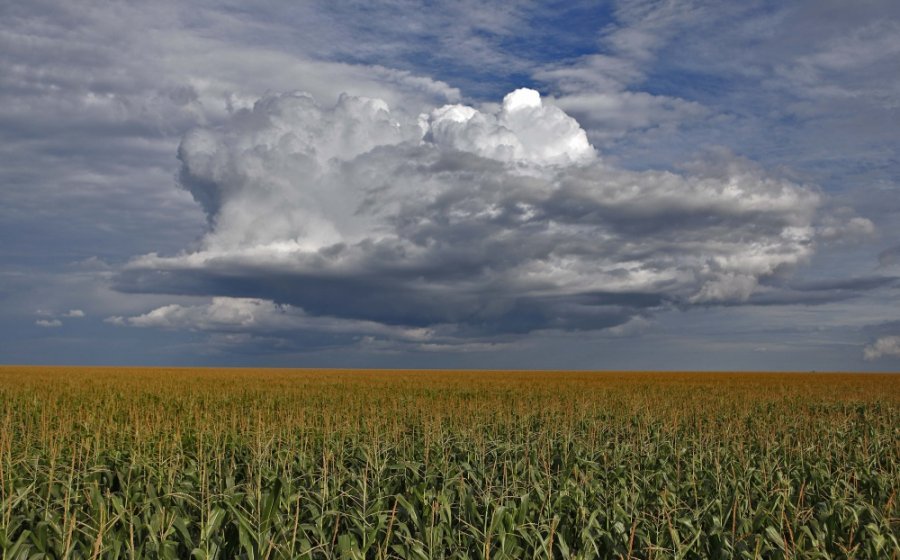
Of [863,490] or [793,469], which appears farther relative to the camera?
[793,469]

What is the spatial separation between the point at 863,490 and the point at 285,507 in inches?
415

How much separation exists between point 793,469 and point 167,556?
38.9ft

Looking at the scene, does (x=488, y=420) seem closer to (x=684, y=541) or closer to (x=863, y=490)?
(x=863, y=490)

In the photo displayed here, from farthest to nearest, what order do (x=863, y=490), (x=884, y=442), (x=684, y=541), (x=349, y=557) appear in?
(x=884, y=442) → (x=863, y=490) → (x=684, y=541) → (x=349, y=557)

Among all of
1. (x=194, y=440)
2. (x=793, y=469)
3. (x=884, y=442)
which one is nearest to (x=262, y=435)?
(x=194, y=440)

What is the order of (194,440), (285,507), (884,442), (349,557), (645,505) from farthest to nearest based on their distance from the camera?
(884,442), (194,440), (645,505), (285,507), (349,557)

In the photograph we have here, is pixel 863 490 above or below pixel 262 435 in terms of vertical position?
below

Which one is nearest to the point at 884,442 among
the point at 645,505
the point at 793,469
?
the point at 793,469

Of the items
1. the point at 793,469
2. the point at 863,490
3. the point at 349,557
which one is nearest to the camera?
the point at 349,557

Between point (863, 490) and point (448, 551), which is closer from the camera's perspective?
point (448, 551)

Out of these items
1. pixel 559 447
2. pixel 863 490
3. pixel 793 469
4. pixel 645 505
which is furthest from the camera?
pixel 559 447

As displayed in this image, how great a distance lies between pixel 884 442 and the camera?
19328mm

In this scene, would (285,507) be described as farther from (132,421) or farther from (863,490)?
(132,421)

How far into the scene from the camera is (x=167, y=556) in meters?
7.36
